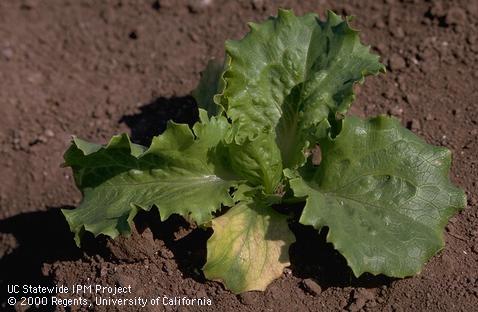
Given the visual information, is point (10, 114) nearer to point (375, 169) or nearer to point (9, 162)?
point (9, 162)

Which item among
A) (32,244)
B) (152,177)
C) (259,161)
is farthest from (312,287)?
(32,244)

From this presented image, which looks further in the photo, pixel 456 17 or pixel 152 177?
pixel 456 17

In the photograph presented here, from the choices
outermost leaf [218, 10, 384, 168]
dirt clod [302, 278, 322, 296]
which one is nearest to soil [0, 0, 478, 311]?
dirt clod [302, 278, 322, 296]

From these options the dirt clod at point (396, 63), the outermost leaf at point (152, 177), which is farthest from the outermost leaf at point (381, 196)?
the dirt clod at point (396, 63)

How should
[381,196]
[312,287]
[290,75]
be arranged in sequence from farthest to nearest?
[290,75], [312,287], [381,196]

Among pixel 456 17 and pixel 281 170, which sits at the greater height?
pixel 456 17

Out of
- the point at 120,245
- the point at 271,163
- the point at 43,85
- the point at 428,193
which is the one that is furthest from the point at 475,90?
the point at 43,85

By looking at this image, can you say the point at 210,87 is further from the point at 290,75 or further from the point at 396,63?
the point at 396,63
